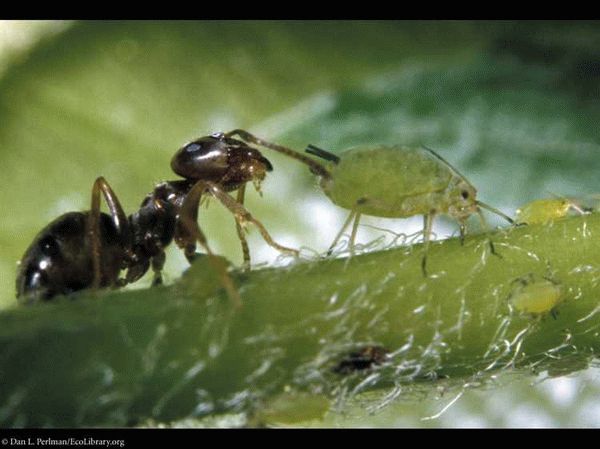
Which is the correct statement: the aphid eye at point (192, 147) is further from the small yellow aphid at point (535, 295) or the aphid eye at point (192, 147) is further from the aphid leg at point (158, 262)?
the small yellow aphid at point (535, 295)

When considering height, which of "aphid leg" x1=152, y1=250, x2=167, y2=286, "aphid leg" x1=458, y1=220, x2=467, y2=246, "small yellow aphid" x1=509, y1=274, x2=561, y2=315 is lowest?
"small yellow aphid" x1=509, y1=274, x2=561, y2=315

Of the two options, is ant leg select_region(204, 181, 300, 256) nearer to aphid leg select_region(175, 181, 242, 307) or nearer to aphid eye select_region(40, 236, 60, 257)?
aphid leg select_region(175, 181, 242, 307)

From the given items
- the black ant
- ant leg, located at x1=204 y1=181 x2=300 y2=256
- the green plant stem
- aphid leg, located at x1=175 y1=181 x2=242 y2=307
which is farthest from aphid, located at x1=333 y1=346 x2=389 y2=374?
ant leg, located at x1=204 y1=181 x2=300 y2=256

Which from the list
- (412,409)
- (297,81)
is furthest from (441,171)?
(297,81)

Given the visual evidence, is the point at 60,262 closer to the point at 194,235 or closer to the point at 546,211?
the point at 194,235

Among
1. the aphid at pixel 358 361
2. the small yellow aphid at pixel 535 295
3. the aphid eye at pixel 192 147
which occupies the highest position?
the aphid eye at pixel 192 147

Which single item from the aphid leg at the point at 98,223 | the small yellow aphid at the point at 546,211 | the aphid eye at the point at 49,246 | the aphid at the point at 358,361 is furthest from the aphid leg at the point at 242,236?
the small yellow aphid at the point at 546,211

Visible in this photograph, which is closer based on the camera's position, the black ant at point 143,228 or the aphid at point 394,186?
the aphid at point 394,186
